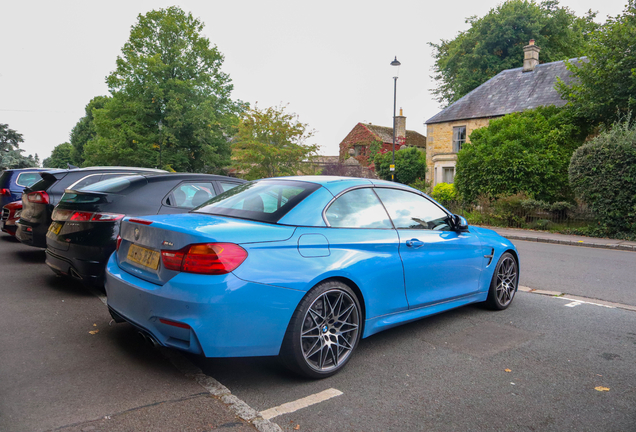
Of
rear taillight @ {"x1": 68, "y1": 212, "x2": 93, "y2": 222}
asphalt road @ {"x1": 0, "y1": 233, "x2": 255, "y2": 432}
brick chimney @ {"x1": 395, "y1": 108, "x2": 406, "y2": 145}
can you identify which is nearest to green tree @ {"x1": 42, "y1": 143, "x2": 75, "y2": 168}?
brick chimney @ {"x1": 395, "y1": 108, "x2": 406, "y2": 145}

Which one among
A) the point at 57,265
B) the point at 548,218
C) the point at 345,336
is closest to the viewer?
the point at 345,336

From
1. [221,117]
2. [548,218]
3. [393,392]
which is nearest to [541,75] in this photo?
[548,218]

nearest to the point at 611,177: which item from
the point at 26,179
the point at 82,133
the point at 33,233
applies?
the point at 33,233

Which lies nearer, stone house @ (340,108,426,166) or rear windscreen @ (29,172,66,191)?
rear windscreen @ (29,172,66,191)

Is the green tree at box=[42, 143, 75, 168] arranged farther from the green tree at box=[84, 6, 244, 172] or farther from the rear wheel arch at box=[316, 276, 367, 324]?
the rear wheel arch at box=[316, 276, 367, 324]

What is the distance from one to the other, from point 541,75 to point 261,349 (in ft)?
107

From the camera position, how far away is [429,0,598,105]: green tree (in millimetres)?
35344

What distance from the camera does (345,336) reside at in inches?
143

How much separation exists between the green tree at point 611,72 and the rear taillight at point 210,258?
18.7 meters

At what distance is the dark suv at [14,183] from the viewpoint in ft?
33.7

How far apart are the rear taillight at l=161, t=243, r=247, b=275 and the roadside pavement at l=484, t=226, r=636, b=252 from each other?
46.8 ft

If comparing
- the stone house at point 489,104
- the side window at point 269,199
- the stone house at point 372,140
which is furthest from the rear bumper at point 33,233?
the stone house at point 372,140

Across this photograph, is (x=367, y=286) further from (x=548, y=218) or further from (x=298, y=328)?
(x=548, y=218)

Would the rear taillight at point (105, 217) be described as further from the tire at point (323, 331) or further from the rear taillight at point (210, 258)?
the tire at point (323, 331)
